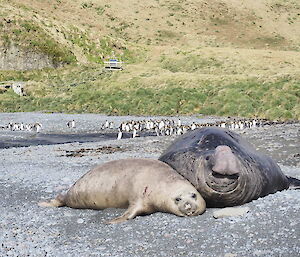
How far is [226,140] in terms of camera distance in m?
8.84

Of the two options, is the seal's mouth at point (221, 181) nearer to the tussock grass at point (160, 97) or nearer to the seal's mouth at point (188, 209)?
the seal's mouth at point (188, 209)

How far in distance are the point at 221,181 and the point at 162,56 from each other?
192 feet

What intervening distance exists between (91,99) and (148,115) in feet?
26.4

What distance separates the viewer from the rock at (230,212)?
7488 mm

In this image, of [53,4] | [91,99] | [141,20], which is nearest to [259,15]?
[141,20]

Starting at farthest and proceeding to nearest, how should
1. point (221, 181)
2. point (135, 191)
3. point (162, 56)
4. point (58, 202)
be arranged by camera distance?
point (162, 56) → point (58, 202) → point (135, 191) → point (221, 181)

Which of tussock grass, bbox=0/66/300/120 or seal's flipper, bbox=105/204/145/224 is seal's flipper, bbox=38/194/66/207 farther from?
tussock grass, bbox=0/66/300/120

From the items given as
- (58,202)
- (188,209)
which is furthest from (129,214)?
(58,202)

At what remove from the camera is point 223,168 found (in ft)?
24.0

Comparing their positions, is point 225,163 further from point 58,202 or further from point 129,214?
point 58,202

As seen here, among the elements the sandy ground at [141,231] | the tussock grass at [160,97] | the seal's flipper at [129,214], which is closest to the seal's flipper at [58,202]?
the sandy ground at [141,231]

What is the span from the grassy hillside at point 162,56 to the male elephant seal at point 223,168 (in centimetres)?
2705

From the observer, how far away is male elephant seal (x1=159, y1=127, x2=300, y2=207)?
7449 mm

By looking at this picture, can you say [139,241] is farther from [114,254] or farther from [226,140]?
[226,140]
